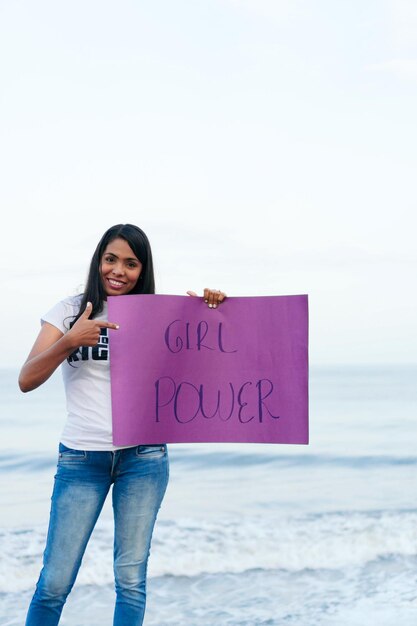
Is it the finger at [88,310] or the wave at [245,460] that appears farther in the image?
the wave at [245,460]

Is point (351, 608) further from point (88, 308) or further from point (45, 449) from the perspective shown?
point (45, 449)

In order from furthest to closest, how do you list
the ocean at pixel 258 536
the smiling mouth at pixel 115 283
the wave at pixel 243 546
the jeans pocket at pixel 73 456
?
1. the wave at pixel 243 546
2. the ocean at pixel 258 536
3. the smiling mouth at pixel 115 283
4. the jeans pocket at pixel 73 456

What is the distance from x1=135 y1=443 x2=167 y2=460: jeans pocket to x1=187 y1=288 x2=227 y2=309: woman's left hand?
496 mm

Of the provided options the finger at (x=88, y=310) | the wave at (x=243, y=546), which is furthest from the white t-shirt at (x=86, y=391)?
the wave at (x=243, y=546)

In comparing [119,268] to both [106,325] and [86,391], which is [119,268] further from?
[86,391]

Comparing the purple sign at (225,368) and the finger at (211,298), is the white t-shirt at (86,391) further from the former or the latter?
the finger at (211,298)

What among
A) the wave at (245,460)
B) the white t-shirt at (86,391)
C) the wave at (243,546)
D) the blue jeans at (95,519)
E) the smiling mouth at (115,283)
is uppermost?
the smiling mouth at (115,283)

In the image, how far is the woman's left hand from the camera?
2883 mm

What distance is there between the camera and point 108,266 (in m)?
2.79

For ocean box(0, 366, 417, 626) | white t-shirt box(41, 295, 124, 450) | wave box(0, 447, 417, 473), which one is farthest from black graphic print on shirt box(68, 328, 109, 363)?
wave box(0, 447, 417, 473)

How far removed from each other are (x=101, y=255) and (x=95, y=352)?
0.32m

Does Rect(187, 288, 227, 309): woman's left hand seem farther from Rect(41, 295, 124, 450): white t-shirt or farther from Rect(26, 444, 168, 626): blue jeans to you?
Rect(26, 444, 168, 626): blue jeans

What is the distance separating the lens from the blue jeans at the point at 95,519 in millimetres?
2701

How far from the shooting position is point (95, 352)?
9.05 feet
